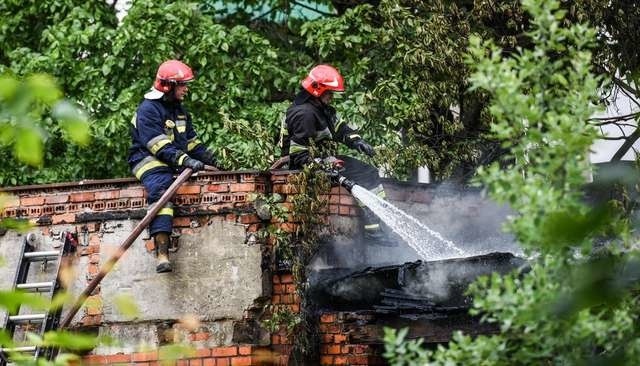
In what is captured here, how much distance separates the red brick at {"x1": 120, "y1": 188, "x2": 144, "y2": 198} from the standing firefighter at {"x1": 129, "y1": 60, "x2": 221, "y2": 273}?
109 mm

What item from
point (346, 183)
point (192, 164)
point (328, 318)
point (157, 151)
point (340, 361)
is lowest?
point (340, 361)

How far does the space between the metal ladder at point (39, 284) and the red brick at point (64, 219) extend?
4.2 inches

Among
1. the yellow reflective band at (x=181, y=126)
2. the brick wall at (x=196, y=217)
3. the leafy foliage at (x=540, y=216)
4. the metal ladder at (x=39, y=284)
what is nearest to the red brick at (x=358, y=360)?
the brick wall at (x=196, y=217)

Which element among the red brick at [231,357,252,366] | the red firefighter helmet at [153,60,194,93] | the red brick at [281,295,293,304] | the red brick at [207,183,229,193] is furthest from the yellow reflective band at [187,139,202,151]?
the red brick at [231,357,252,366]

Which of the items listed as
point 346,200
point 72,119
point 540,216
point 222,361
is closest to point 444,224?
point 346,200

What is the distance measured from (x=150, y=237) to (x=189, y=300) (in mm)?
541

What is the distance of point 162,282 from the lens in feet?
32.7

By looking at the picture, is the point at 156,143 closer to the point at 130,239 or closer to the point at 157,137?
the point at 157,137

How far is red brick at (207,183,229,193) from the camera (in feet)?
32.8

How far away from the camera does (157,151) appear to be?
9.97 meters

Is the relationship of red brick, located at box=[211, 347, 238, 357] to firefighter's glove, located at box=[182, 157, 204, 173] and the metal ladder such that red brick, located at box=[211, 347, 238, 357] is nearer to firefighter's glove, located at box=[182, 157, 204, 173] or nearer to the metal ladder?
the metal ladder

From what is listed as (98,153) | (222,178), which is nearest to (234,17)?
(98,153)

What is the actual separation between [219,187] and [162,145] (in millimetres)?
516

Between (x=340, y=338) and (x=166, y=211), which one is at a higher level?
(x=166, y=211)
